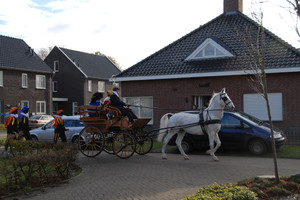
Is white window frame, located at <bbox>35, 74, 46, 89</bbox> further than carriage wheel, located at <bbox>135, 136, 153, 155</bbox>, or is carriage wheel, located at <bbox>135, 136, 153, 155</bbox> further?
white window frame, located at <bbox>35, 74, 46, 89</bbox>

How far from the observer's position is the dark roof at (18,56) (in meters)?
36.4

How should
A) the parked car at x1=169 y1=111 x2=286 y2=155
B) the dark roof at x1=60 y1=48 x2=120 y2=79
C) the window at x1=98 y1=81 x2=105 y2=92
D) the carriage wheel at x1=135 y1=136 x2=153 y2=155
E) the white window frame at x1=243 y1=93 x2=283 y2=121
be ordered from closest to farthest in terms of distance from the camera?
the carriage wheel at x1=135 y1=136 x2=153 y2=155, the parked car at x1=169 y1=111 x2=286 y2=155, the white window frame at x1=243 y1=93 x2=283 y2=121, the dark roof at x1=60 y1=48 x2=120 y2=79, the window at x1=98 y1=81 x2=105 y2=92

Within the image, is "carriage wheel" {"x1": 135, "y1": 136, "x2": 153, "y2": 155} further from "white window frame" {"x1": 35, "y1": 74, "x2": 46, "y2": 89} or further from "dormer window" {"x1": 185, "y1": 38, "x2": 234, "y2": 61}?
"white window frame" {"x1": 35, "y1": 74, "x2": 46, "y2": 89}

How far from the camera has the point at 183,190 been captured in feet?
23.4

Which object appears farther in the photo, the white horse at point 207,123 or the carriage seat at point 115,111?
the carriage seat at point 115,111

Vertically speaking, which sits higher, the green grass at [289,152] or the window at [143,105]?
the window at [143,105]

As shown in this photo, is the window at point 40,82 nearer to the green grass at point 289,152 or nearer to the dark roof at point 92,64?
the dark roof at point 92,64

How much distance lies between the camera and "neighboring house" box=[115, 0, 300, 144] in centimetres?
1622

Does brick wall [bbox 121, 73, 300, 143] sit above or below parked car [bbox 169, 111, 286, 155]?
above

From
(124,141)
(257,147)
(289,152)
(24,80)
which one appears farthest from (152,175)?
(24,80)

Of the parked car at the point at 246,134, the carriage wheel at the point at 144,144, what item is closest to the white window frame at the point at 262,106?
the parked car at the point at 246,134

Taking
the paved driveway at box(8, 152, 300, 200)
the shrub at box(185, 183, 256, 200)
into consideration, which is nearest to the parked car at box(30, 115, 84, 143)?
the paved driveway at box(8, 152, 300, 200)

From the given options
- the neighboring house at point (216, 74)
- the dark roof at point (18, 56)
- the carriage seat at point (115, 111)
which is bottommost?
the carriage seat at point (115, 111)

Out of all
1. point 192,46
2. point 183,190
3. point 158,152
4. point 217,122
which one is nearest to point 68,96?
point 192,46
